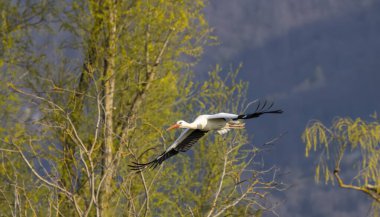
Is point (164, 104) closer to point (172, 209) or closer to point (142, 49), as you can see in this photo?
point (142, 49)

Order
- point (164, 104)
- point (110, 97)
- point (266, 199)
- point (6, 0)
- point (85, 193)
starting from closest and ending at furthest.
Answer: point (266, 199), point (85, 193), point (110, 97), point (164, 104), point (6, 0)

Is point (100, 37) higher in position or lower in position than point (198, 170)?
higher

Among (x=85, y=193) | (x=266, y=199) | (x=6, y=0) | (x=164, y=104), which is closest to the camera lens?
(x=266, y=199)

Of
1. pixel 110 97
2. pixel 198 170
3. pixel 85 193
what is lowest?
pixel 85 193

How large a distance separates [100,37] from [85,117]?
1939mm

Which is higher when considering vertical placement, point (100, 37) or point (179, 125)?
point (100, 37)

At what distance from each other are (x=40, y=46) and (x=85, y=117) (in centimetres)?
280

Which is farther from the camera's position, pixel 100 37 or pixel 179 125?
pixel 100 37

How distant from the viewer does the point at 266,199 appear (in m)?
10.0

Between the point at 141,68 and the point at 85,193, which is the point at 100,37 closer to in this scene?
the point at 141,68


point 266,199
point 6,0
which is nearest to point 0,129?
point 6,0

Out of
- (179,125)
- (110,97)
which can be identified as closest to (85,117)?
(110,97)

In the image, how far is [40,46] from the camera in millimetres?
17250

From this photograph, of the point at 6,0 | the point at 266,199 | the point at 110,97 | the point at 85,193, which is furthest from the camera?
the point at 6,0
